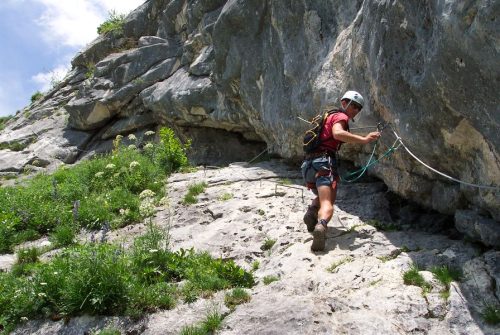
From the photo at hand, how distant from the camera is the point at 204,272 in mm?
7484

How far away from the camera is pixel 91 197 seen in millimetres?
11891

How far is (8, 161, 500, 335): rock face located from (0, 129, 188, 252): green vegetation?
3.01 ft

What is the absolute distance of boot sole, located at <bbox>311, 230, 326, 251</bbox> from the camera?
754 centimetres

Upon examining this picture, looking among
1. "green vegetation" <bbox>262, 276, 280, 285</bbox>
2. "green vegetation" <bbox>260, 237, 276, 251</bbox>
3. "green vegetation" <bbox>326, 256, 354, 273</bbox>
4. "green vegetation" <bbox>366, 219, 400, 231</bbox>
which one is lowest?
"green vegetation" <bbox>262, 276, 280, 285</bbox>

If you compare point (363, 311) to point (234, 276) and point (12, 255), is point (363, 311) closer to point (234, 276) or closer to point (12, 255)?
point (234, 276)

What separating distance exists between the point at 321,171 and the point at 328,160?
→ 234 mm

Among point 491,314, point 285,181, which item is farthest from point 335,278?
point 285,181

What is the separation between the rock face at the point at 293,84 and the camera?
20.2 feet

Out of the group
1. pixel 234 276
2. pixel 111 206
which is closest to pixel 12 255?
pixel 111 206

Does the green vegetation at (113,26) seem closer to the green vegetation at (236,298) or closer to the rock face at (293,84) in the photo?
the rock face at (293,84)

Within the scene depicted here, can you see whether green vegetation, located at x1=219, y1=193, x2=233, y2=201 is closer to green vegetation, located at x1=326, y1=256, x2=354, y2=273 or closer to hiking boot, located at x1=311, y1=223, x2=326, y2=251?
hiking boot, located at x1=311, y1=223, x2=326, y2=251

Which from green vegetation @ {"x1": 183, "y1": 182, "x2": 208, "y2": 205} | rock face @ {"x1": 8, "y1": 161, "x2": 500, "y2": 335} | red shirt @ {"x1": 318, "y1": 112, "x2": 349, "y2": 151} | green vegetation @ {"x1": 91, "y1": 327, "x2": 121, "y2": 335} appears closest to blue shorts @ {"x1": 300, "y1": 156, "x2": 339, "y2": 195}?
red shirt @ {"x1": 318, "y1": 112, "x2": 349, "y2": 151}

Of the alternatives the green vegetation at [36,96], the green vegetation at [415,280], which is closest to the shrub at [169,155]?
the green vegetation at [415,280]

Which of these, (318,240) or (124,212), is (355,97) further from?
(124,212)
